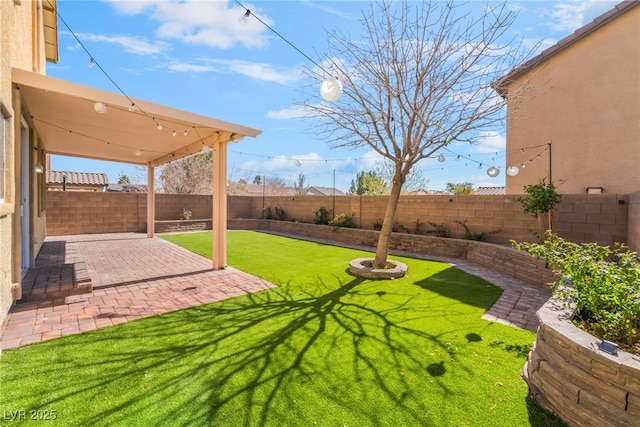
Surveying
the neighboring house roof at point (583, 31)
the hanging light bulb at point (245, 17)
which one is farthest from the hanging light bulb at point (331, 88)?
the neighboring house roof at point (583, 31)

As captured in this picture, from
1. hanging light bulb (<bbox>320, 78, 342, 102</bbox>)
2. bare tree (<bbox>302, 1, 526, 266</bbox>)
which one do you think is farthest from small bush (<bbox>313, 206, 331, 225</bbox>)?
hanging light bulb (<bbox>320, 78, 342, 102</bbox>)

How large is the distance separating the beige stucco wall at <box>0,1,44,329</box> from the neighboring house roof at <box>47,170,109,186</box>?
65.6 feet

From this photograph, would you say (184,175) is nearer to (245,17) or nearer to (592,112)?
(245,17)

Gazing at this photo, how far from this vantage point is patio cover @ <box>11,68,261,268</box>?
15.6ft

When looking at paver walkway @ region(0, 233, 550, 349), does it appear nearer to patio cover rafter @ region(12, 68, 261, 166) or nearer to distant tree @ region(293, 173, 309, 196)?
patio cover rafter @ region(12, 68, 261, 166)

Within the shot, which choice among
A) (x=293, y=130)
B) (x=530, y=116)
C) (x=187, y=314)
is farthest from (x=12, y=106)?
(x=530, y=116)

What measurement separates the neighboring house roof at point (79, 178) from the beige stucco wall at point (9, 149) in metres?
20.0

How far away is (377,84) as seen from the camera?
6605 mm

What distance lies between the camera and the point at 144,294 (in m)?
4.98

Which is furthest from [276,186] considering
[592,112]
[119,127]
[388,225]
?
[388,225]

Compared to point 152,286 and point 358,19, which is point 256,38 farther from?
point 152,286

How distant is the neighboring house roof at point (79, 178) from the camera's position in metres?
20.3

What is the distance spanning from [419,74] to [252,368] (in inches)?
242

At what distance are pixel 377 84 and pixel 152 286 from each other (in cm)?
606
